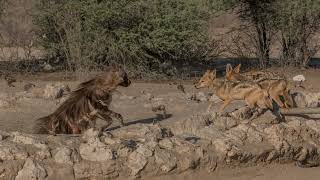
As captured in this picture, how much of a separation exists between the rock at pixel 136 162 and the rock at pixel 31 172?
1024 mm

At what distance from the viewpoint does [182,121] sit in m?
10.1

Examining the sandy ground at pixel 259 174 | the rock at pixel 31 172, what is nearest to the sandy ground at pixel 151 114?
the sandy ground at pixel 259 174

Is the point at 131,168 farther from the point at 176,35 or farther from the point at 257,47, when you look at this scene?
the point at 257,47

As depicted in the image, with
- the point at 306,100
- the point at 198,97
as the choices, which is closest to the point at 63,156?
the point at 198,97

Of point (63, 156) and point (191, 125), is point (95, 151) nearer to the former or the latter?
point (63, 156)

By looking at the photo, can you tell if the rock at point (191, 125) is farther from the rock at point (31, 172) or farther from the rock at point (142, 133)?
the rock at point (31, 172)

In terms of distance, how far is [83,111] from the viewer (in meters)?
10.1

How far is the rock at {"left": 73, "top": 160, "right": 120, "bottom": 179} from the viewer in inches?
312

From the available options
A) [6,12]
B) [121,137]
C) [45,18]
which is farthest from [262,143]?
[6,12]

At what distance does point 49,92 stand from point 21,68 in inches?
333

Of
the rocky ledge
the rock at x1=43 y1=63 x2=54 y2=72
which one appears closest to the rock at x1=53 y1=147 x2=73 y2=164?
the rocky ledge

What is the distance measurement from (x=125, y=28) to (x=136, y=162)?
1198cm

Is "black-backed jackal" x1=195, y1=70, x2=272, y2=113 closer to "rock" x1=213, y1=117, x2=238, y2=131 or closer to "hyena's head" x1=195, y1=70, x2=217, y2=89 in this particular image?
"hyena's head" x1=195, y1=70, x2=217, y2=89

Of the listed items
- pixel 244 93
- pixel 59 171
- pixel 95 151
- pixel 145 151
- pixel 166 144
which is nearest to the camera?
pixel 59 171
